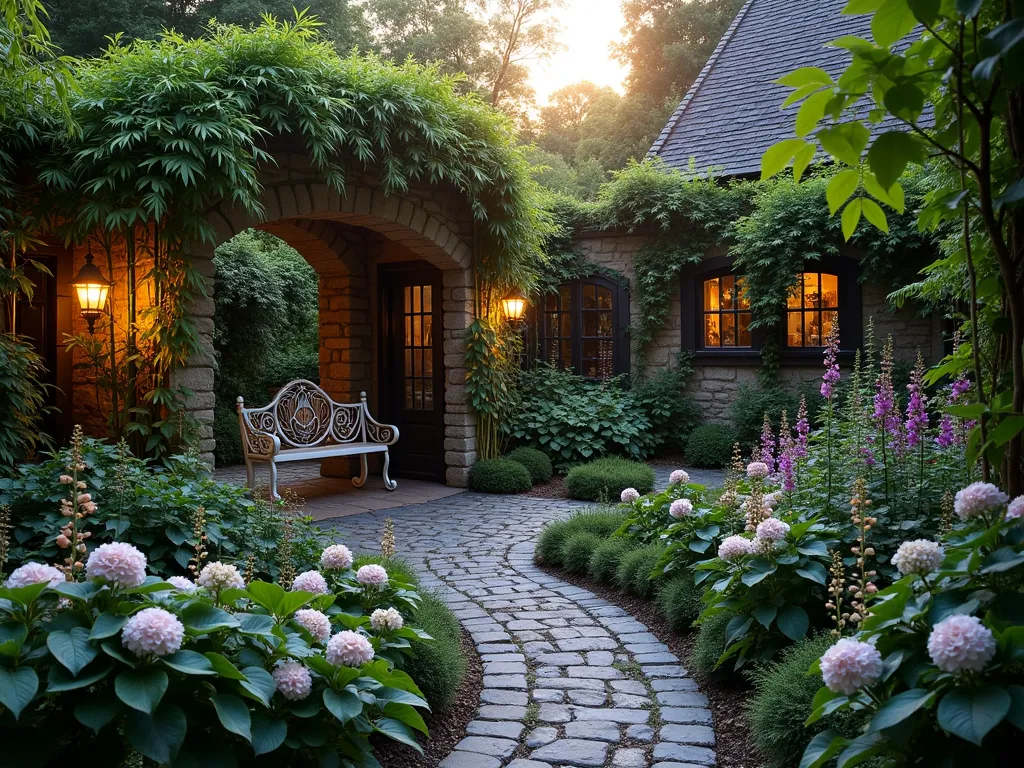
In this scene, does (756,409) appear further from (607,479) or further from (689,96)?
(689,96)

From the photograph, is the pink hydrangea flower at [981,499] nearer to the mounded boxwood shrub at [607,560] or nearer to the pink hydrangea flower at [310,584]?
the pink hydrangea flower at [310,584]

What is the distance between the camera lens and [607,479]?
7977 millimetres

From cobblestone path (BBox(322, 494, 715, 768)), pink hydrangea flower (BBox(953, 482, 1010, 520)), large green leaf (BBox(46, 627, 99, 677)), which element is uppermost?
pink hydrangea flower (BBox(953, 482, 1010, 520))

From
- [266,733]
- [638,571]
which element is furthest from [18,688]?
[638,571]

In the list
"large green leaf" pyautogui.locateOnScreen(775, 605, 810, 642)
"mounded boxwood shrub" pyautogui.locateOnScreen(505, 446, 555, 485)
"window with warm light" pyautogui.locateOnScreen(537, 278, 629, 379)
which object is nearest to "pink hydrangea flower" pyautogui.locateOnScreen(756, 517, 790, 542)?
"large green leaf" pyautogui.locateOnScreen(775, 605, 810, 642)

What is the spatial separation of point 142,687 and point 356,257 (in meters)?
8.42

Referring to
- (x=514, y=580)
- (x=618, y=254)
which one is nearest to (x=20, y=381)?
(x=514, y=580)

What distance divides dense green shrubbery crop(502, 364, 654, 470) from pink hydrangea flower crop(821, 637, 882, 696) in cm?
777

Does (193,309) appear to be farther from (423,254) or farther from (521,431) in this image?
(521,431)

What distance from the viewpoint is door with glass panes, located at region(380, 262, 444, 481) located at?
9352 mm

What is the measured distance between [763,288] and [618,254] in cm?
203

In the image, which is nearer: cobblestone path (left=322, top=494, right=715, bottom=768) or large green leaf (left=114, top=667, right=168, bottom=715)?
large green leaf (left=114, top=667, right=168, bottom=715)

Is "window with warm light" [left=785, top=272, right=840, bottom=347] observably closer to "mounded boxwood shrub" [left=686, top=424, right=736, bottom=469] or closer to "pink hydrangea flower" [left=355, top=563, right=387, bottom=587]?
"mounded boxwood shrub" [left=686, top=424, right=736, bottom=469]

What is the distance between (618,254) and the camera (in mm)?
11141
